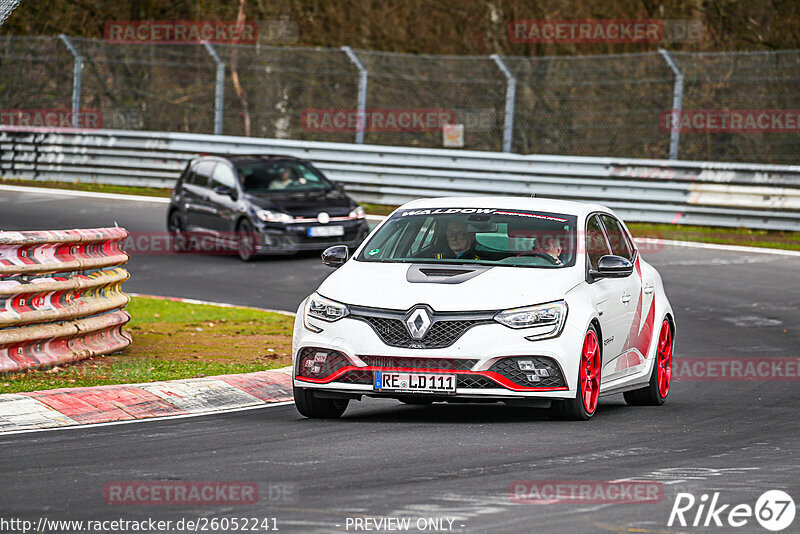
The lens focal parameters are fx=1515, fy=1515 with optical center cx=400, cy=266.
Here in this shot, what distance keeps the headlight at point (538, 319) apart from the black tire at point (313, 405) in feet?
4.60

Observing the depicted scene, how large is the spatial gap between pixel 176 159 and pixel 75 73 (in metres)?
2.78

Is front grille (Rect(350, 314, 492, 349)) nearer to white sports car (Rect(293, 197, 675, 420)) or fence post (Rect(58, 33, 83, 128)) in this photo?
white sports car (Rect(293, 197, 675, 420))

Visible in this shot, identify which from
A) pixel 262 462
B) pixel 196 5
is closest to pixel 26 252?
pixel 262 462

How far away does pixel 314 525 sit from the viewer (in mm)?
6512

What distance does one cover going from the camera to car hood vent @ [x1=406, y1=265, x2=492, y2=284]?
9.84 m

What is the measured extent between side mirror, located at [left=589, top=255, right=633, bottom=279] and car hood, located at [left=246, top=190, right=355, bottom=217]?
480 inches

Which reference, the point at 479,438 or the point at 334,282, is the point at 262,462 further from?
the point at 334,282

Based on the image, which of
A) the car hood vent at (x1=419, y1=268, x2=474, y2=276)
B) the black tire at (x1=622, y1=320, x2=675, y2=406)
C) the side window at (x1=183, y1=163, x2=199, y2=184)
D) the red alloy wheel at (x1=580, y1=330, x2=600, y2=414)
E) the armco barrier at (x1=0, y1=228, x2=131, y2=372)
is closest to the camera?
the red alloy wheel at (x1=580, y1=330, x2=600, y2=414)

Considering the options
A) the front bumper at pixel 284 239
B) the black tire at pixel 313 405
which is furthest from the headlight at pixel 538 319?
the front bumper at pixel 284 239

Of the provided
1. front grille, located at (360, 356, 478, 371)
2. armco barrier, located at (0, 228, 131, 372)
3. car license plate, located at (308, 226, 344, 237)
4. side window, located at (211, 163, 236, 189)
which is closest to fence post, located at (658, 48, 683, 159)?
car license plate, located at (308, 226, 344, 237)

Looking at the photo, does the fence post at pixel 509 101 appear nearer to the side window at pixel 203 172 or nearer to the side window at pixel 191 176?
the side window at pixel 203 172

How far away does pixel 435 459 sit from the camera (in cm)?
830

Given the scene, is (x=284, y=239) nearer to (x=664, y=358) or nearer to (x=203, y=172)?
(x=203, y=172)

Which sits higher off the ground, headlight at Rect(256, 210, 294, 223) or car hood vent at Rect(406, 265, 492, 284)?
car hood vent at Rect(406, 265, 492, 284)
